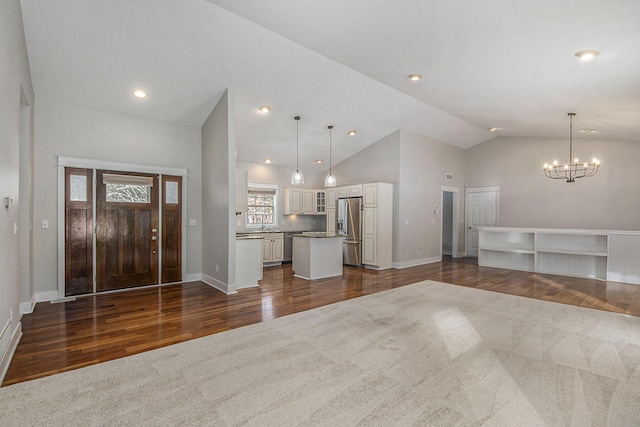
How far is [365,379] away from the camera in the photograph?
7.92 feet

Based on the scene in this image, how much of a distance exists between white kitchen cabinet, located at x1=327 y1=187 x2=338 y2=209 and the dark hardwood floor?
2.08 meters

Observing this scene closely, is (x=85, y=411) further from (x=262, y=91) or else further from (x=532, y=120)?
(x=532, y=120)

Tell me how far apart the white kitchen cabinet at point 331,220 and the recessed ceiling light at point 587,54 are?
5.60 metres

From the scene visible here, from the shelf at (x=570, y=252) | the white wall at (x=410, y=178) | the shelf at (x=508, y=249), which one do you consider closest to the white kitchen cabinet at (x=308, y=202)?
the white wall at (x=410, y=178)

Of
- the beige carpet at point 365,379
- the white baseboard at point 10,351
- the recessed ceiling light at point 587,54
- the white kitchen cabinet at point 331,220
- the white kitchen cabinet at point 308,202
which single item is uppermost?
the recessed ceiling light at point 587,54

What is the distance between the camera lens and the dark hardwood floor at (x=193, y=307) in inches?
117

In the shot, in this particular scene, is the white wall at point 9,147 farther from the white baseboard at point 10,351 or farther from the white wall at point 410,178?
the white wall at point 410,178

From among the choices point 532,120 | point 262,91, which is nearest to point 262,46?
point 262,91

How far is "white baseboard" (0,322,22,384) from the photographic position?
8.17 ft

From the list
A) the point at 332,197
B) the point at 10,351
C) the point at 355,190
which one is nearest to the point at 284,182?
the point at 332,197

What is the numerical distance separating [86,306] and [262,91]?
4056mm

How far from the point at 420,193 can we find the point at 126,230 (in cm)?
640

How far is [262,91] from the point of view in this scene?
17.0 feet

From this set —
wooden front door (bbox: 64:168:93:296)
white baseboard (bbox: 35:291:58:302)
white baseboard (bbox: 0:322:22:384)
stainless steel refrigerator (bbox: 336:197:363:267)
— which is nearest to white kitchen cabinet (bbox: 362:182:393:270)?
stainless steel refrigerator (bbox: 336:197:363:267)
